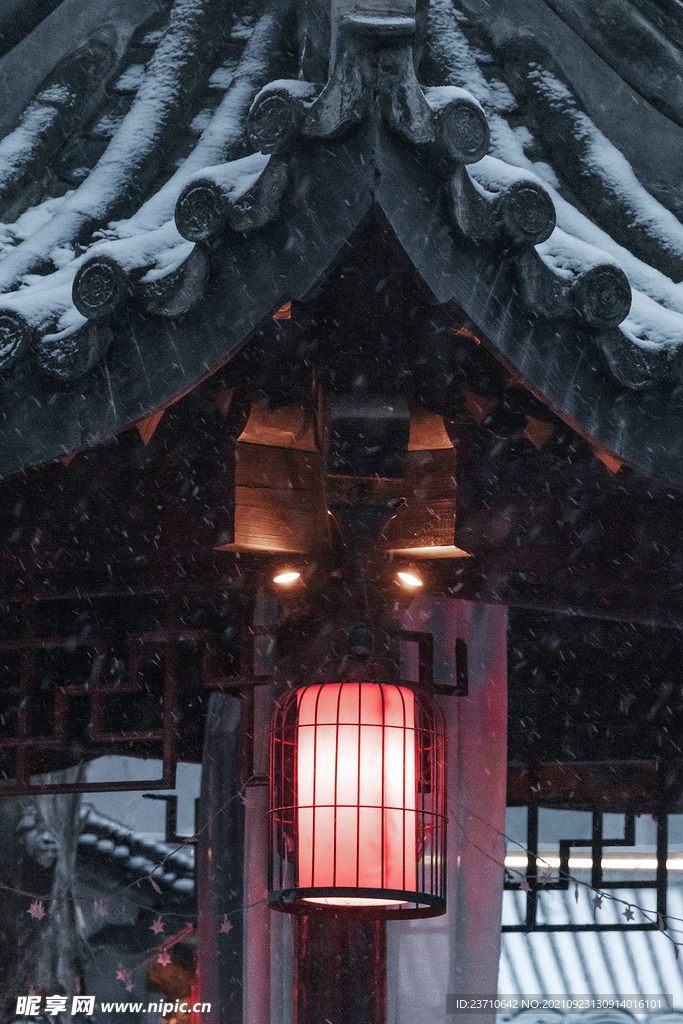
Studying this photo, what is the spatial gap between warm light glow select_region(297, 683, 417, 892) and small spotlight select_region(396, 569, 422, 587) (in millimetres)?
286

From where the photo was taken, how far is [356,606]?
2945mm

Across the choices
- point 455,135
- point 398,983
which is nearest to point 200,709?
point 398,983

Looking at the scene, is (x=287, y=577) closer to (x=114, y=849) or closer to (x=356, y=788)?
(x=356, y=788)

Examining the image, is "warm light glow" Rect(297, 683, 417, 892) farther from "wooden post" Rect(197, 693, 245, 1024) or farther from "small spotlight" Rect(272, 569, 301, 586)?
"wooden post" Rect(197, 693, 245, 1024)

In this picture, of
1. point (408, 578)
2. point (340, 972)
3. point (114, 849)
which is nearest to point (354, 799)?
point (340, 972)

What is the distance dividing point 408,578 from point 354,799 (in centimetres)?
61

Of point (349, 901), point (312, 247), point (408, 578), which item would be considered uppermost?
point (312, 247)

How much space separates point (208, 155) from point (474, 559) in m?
1.43

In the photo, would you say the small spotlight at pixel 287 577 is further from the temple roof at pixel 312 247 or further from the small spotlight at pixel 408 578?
the temple roof at pixel 312 247

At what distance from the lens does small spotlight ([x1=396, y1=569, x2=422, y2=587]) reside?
9.83 ft

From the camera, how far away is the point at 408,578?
301 cm

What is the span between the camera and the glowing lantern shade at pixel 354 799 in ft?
9.04

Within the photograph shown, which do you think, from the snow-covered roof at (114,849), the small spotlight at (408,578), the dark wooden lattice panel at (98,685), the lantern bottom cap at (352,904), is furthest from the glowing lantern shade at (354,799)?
the snow-covered roof at (114,849)

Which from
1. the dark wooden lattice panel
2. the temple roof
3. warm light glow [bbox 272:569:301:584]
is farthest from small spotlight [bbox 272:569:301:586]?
the temple roof
